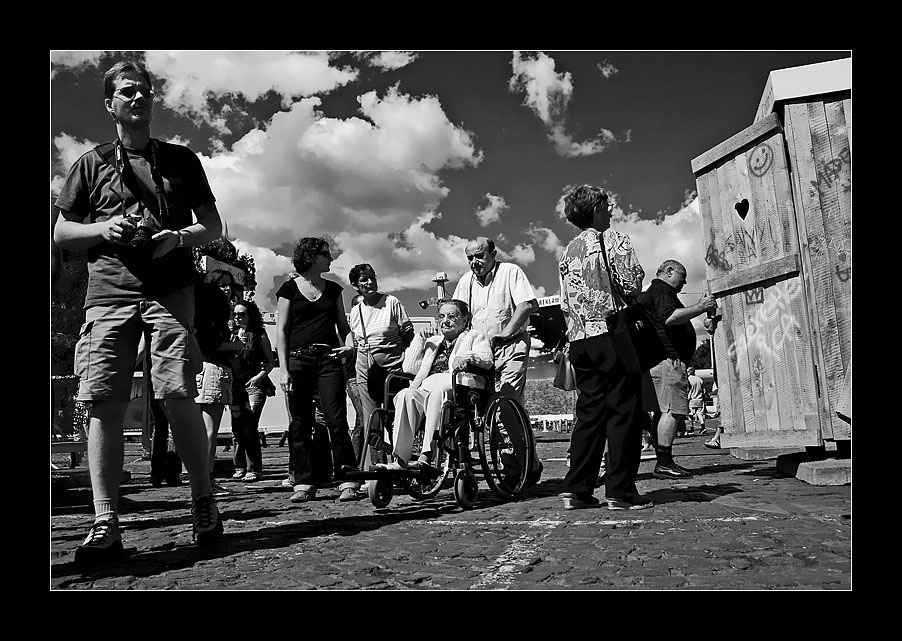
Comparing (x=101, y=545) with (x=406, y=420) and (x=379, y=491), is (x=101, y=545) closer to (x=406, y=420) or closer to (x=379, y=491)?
(x=379, y=491)

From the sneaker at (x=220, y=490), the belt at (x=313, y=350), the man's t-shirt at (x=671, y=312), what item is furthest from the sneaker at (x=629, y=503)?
the sneaker at (x=220, y=490)

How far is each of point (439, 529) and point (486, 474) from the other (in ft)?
3.26

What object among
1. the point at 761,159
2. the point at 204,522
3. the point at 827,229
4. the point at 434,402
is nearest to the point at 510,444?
the point at 434,402

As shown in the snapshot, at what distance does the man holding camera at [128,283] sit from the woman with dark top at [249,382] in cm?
398

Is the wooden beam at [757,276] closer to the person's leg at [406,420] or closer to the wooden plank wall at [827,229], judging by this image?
the wooden plank wall at [827,229]

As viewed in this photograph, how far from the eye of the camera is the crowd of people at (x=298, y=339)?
3.29 m

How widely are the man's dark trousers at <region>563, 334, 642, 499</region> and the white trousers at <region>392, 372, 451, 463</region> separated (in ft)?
2.97

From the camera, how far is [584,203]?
16.4 ft

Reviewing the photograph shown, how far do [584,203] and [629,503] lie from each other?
76.1 inches

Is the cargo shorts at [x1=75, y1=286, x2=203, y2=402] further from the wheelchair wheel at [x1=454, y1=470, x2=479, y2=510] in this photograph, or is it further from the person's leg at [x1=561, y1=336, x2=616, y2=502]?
the person's leg at [x1=561, y1=336, x2=616, y2=502]

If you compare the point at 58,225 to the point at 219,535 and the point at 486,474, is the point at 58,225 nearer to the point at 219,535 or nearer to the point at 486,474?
the point at 219,535

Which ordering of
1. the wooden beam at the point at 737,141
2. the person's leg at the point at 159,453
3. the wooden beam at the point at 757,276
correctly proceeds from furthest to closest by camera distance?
the person's leg at the point at 159,453 → the wooden beam at the point at 737,141 → the wooden beam at the point at 757,276

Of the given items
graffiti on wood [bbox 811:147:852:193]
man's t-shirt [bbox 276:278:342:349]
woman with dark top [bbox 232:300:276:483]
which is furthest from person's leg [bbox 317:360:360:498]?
graffiti on wood [bbox 811:147:852:193]
